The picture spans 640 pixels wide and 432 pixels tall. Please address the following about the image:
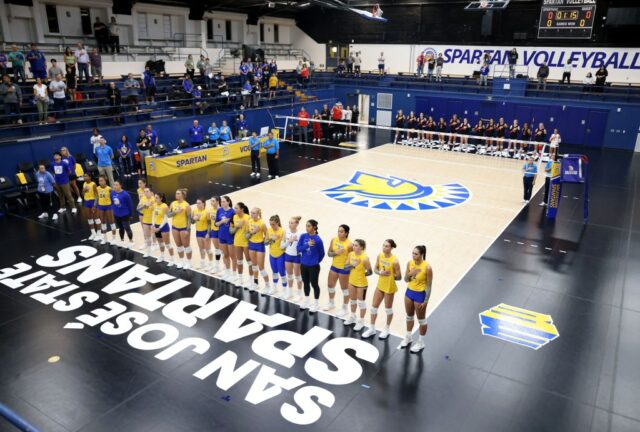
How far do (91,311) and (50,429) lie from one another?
3.37m

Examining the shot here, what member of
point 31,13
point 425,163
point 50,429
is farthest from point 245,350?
point 31,13

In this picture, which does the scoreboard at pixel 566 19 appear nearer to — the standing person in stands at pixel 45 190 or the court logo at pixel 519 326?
the court logo at pixel 519 326

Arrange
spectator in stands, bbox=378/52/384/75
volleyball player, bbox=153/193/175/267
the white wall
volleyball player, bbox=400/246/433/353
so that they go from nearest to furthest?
volleyball player, bbox=400/246/433/353 < volleyball player, bbox=153/193/175/267 < the white wall < spectator in stands, bbox=378/52/384/75

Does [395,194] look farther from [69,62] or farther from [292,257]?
[69,62]

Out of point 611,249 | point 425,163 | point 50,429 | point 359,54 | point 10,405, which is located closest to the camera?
point 50,429

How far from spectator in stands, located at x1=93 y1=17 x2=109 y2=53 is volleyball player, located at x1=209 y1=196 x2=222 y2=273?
852 inches

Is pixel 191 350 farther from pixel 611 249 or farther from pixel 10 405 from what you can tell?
pixel 611 249

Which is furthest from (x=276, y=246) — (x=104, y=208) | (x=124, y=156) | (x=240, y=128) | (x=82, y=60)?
(x=82, y=60)

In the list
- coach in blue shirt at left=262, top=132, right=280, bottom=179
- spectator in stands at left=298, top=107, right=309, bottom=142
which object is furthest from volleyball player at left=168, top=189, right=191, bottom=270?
spectator in stands at left=298, top=107, right=309, bottom=142

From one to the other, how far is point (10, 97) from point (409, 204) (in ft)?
52.4

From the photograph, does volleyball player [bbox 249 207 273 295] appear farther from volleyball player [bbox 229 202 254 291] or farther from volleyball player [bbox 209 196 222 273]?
volleyball player [bbox 209 196 222 273]

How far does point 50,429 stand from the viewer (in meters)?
6.52

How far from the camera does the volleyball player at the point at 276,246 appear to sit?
9.21m

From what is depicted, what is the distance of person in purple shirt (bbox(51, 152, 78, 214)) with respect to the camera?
14906 millimetres
